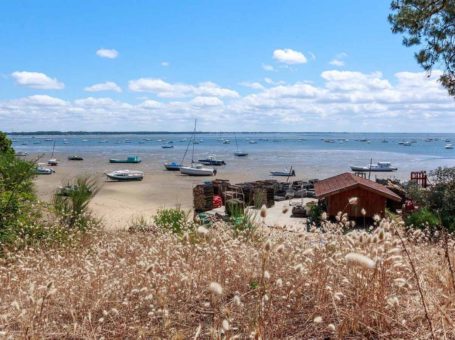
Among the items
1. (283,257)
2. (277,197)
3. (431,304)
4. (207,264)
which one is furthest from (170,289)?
(277,197)

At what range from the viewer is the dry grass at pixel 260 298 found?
329 cm

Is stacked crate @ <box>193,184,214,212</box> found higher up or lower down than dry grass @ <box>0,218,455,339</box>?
lower down

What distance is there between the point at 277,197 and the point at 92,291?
25.2m

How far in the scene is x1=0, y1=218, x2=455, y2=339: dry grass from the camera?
3.29m

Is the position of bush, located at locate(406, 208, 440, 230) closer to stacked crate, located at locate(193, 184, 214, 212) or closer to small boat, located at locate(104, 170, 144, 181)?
stacked crate, located at locate(193, 184, 214, 212)

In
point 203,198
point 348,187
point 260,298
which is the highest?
point 260,298

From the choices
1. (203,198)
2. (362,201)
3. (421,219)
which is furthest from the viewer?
(203,198)

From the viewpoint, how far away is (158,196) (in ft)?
119

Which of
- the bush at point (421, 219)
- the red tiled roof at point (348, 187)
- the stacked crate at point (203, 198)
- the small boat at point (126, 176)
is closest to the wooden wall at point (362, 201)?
the red tiled roof at point (348, 187)

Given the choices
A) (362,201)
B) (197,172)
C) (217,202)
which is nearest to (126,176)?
(197,172)

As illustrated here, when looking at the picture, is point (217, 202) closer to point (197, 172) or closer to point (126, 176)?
point (126, 176)

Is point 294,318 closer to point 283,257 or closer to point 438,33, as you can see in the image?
point 283,257

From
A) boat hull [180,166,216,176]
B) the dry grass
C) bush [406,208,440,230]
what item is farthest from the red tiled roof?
boat hull [180,166,216,176]

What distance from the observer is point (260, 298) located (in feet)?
10.4
